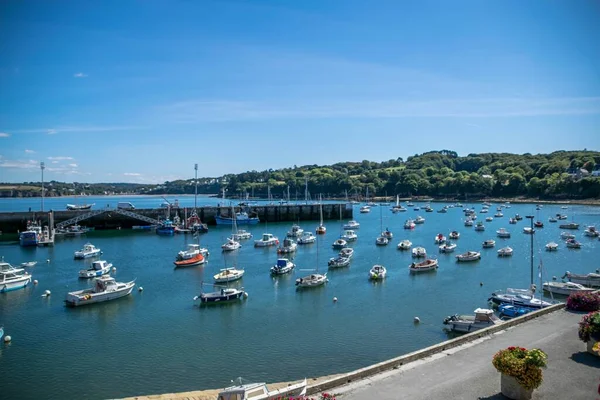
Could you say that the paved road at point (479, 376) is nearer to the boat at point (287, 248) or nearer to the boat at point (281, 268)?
the boat at point (281, 268)

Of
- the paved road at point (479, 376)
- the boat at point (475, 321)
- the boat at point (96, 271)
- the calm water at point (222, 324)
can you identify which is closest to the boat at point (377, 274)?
the calm water at point (222, 324)

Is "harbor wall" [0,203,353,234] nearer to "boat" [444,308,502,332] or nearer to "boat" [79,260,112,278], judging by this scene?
"boat" [79,260,112,278]

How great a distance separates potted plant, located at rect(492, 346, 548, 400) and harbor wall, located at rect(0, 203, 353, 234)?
96831 mm

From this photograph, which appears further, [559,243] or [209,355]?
[559,243]

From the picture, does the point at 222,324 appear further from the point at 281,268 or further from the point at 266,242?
the point at 266,242

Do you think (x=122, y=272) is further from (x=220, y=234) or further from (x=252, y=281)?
(x=220, y=234)

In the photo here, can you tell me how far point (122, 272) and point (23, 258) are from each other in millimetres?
19355

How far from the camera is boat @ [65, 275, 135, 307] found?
41250mm

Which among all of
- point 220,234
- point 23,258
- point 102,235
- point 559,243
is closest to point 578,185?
point 559,243

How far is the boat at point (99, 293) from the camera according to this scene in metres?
41.2

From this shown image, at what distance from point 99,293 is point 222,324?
13.0 metres

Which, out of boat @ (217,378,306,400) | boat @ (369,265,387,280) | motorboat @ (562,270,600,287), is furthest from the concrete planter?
motorboat @ (562,270,600,287)

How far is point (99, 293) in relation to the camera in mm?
42375

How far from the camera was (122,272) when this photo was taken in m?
56.6
